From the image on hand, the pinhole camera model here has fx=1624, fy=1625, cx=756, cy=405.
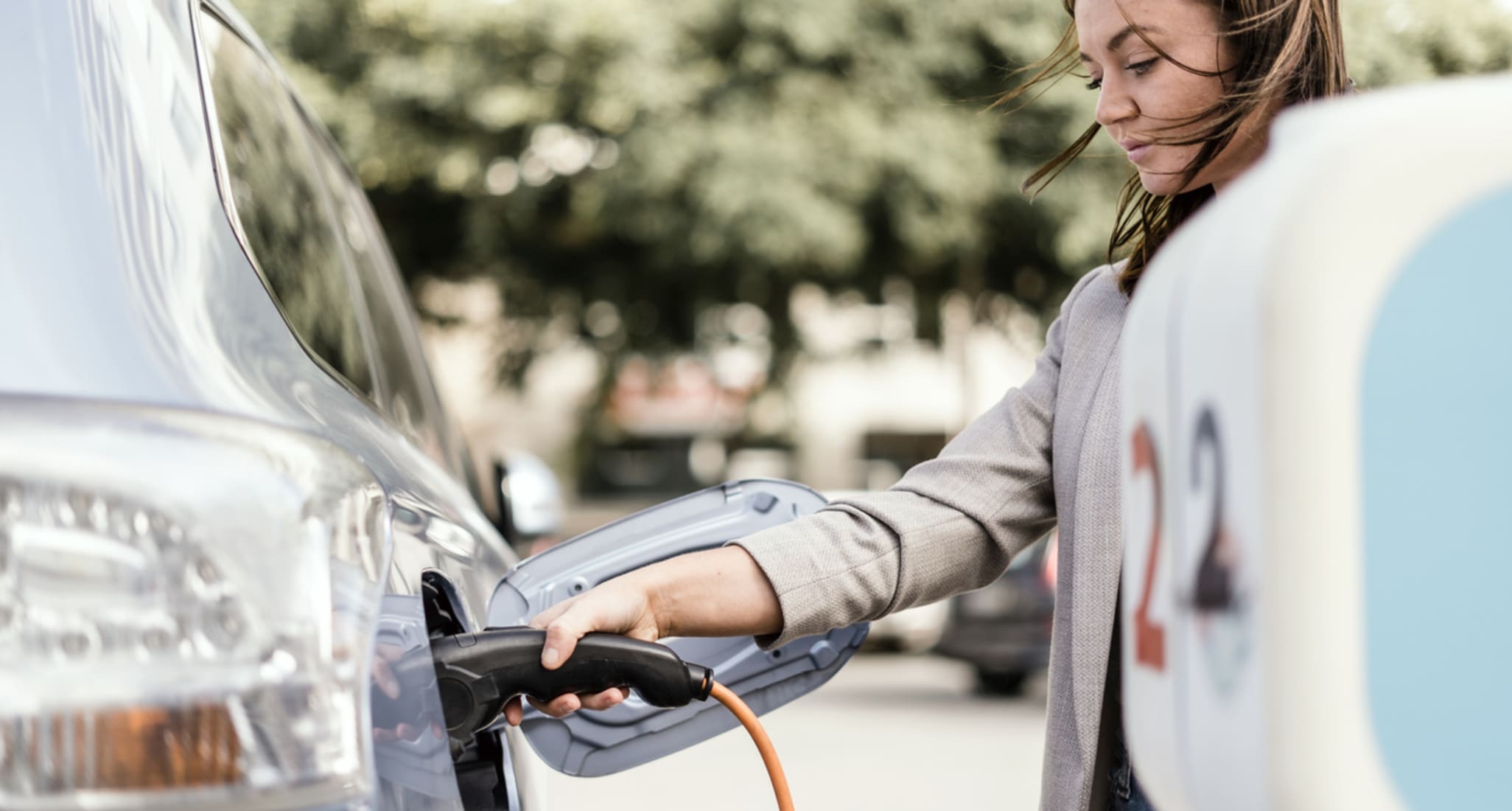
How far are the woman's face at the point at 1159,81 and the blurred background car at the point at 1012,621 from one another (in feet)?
29.7

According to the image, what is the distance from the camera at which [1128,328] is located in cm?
103

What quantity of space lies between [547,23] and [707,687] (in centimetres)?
967

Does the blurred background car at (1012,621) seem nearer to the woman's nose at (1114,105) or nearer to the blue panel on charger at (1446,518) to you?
the woman's nose at (1114,105)

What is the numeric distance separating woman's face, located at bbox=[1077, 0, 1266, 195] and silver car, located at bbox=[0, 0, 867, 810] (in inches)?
28.0

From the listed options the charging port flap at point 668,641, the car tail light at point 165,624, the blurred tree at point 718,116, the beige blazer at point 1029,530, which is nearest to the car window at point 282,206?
the charging port flap at point 668,641

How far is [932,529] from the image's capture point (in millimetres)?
1621

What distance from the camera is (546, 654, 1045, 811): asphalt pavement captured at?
7.12m

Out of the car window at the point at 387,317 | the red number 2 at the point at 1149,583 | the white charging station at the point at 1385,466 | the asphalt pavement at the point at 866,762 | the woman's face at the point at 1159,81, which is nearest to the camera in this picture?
the white charging station at the point at 1385,466

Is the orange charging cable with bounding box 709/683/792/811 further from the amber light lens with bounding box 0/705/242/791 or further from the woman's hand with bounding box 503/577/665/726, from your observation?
the amber light lens with bounding box 0/705/242/791

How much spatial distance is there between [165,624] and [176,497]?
68mm

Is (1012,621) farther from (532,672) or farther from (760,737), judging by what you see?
(532,672)

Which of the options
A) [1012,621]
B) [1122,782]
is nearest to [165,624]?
[1122,782]

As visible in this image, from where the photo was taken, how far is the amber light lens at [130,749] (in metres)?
0.83

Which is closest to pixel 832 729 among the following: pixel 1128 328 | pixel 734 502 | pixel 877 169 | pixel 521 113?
pixel 877 169
